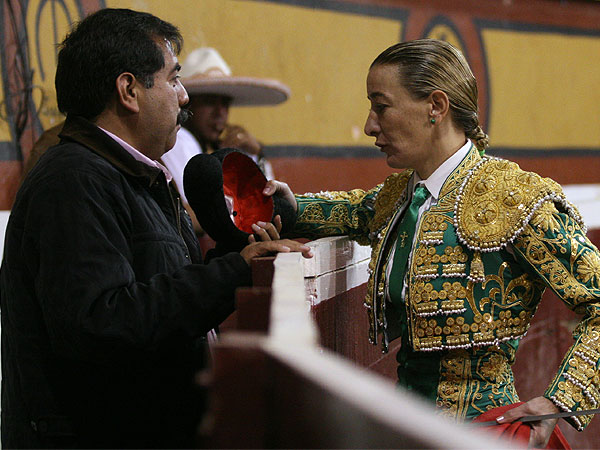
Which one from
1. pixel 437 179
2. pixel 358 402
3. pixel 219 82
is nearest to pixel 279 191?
pixel 437 179

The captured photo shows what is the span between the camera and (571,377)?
159cm

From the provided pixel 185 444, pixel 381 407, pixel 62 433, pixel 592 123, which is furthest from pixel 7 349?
pixel 592 123

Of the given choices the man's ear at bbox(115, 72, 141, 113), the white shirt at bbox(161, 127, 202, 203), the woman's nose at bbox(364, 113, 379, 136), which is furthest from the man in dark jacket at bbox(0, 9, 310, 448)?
the white shirt at bbox(161, 127, 202, 203)

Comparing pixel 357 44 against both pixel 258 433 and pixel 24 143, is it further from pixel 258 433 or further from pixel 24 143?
pixel 258 433

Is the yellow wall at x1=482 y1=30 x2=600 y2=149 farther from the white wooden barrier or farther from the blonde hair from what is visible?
the white wooden barrier

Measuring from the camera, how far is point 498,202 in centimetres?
169

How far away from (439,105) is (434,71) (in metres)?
0.08

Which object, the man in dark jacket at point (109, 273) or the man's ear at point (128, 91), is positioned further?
the man's ear at point (128, 91)

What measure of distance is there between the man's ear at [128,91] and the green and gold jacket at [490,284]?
67cm

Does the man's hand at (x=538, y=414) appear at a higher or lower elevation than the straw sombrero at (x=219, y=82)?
lower

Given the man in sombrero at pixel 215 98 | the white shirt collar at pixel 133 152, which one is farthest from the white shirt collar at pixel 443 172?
the man in sombrero at pixel 215 98

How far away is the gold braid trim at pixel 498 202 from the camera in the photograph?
1.64 meters

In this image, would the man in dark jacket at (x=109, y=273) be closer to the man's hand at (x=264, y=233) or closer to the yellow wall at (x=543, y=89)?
the man's hand at (x=264, y=233)

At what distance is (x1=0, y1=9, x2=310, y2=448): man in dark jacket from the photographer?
1273 mm
